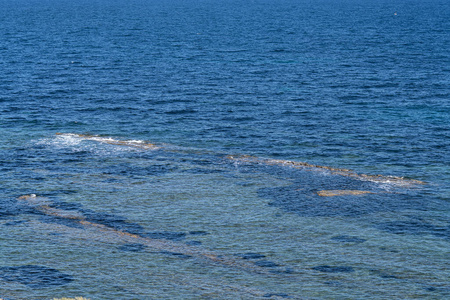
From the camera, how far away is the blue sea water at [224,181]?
2967 cm

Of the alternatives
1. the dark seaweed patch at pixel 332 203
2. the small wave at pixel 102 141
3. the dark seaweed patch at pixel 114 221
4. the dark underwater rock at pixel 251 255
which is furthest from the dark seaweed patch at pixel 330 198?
the small wave at pixel 102 141

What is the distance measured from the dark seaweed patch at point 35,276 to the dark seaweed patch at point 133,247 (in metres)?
3.82

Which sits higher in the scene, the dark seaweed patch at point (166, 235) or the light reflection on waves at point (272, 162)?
the light reflection on waves at point (272, 162)

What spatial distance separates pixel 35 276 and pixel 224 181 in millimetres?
17118

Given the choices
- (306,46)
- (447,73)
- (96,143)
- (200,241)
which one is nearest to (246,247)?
(200,241)

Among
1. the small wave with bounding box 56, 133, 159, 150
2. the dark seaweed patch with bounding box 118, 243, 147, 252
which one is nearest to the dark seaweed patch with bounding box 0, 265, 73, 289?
the dark seaweed patch with bounding box 118, 243, 147, 252

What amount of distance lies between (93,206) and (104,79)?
1788 inches

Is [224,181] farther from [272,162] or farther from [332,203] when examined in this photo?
[332,203]

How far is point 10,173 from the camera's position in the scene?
43656 millimetres

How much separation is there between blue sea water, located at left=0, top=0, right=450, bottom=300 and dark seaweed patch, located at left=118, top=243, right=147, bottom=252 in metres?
0.11

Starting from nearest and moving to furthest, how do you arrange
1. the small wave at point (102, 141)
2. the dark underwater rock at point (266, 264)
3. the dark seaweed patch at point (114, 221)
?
the dark underwater rock at point (266, 264) < the dark seaweed patch at point (114, 221) < the small wave at point (102, 141)

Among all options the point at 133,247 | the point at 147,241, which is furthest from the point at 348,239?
the point at 133,247

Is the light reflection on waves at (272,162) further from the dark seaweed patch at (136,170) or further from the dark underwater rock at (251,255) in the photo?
the dark underwater rock at (251,255)

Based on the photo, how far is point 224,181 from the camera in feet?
141
